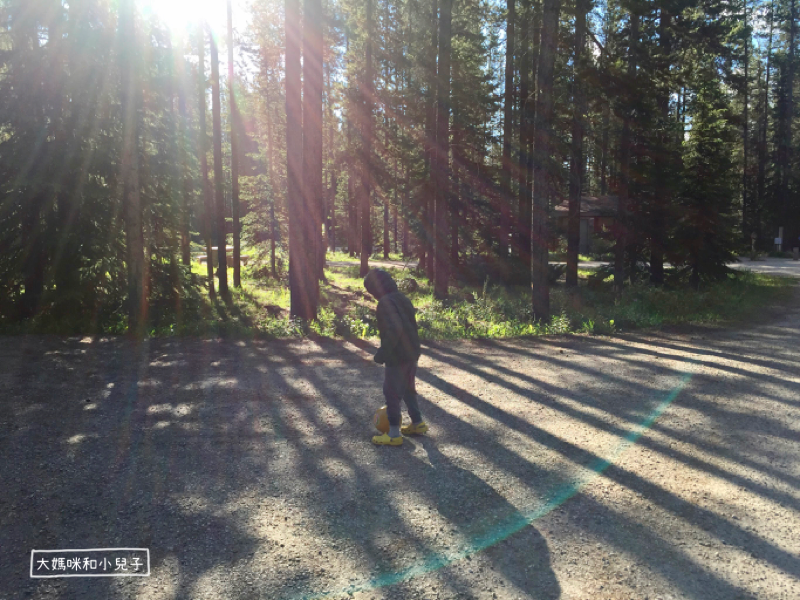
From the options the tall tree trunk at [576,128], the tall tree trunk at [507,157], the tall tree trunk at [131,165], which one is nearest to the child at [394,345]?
the tall tree trunk at [131,165]

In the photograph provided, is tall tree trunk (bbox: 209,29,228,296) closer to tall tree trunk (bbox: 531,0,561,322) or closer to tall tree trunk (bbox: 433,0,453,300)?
tall tree trunk (bbox: 433,0,453,300)

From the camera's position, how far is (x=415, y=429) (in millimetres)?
6375

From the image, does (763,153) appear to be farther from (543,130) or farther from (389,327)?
(389,327)

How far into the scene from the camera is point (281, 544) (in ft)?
13.5

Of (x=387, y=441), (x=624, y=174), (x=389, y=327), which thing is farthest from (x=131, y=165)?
(x=624, y=174)

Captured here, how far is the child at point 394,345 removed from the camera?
5.85 meters

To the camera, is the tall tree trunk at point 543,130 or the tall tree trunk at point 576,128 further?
the tall tree trunk at point 576,128

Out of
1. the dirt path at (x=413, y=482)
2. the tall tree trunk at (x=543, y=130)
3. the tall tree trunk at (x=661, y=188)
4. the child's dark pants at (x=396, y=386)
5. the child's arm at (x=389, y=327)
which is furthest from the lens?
the tall tree trunk at (x=661, y=188)

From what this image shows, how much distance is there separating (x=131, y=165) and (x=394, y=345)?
10.5 meters

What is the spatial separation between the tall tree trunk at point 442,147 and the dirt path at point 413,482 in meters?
10.3

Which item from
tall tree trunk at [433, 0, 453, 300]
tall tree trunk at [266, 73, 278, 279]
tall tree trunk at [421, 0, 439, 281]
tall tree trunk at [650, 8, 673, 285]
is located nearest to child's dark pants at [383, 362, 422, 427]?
tall tree trunk at [433, 0, 453, 300]

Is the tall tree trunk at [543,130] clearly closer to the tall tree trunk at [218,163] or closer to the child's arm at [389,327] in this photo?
the child's arm at [389,327]

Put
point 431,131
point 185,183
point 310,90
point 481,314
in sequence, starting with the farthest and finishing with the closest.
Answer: point 431,131 → point 185,183 → point 481,314 → point 310,90

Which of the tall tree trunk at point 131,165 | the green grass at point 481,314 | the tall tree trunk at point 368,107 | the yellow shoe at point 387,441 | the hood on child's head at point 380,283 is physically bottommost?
the yellow shoe at point 387,441
